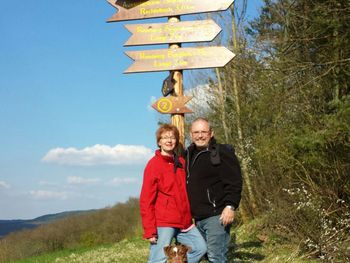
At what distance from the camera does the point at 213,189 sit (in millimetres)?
5023

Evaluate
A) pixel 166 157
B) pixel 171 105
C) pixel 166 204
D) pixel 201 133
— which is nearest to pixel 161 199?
pixel 166 204

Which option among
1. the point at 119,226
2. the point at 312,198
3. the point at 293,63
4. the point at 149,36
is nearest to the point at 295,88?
the point at 293,63

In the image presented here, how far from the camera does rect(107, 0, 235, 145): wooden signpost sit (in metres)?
6.11

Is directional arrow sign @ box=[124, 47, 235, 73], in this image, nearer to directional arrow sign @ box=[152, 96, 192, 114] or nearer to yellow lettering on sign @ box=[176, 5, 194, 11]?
directional arrow sign @ box=[152, 96, 192, 114]

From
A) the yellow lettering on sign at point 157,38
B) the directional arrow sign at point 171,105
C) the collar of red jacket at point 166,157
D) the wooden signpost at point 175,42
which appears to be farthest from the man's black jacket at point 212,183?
the yellow lettering on sign at point 157,38

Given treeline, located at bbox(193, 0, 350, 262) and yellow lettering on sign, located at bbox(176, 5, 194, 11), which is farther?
treeline, located at bbox(193, 0, 350, 262)

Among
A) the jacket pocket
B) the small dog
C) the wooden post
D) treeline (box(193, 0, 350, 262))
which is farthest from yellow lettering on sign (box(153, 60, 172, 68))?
treeline (box(193, 0, 350, 262))

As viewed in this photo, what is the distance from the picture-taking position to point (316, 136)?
8023 mm

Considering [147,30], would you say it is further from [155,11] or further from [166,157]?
[166,157]

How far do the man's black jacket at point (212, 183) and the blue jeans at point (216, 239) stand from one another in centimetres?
9

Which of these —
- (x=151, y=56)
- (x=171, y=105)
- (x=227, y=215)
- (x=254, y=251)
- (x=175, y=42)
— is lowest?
(x=254, y=251)

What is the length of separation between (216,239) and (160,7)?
3.22 m

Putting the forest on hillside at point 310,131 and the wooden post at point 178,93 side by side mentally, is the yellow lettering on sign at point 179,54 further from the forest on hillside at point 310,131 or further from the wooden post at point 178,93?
the forest on hillside at point 310,131

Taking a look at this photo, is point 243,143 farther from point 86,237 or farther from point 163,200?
point 86,237
